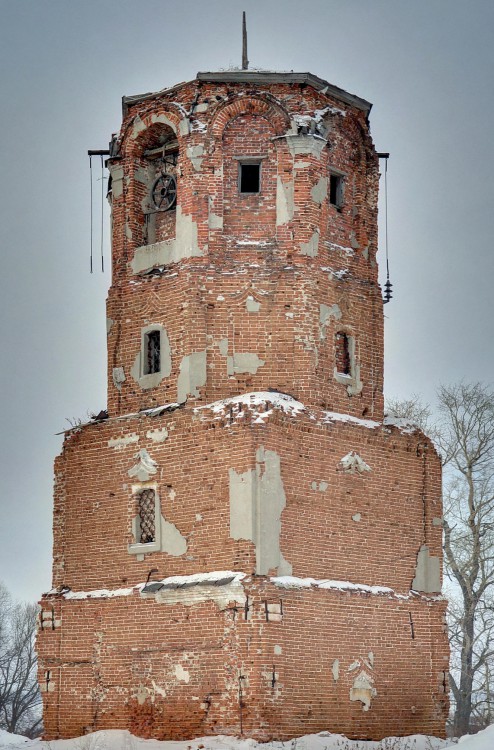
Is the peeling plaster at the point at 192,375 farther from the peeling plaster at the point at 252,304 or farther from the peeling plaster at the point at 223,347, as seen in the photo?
Result: the peeling plaster at the point at 252,304

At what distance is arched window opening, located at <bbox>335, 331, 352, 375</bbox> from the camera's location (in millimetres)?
27547

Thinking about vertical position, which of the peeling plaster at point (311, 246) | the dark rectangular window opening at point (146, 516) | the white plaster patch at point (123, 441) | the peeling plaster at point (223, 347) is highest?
the peeling plaster at point (311, 246)

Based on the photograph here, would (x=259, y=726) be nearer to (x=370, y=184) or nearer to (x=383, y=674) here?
(x=383, y=674)

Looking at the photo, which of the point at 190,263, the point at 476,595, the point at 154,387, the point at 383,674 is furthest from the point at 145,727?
the point at 476,595

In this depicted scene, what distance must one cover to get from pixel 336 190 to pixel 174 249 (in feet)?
10.4

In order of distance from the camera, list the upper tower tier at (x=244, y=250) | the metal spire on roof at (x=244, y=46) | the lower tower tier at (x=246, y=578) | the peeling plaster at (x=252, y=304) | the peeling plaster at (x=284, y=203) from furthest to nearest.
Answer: the metal spire on roof at (x=244, y=46) → the peeling plaster at (x=284, y=203) → the peeling plaster at (x=252, y=304) → the upper tower tier at (x=244, y=250) → the lower tower tier at (x=246, y=578)

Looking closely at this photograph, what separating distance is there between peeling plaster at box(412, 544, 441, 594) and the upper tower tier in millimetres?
2612

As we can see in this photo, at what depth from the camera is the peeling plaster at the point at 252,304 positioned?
27.0 metres

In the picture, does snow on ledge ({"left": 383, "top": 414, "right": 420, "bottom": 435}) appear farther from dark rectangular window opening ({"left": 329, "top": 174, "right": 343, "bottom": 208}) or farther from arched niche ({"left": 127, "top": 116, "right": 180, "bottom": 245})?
arched niche ({"left": 127, "top": 116, "right": 180, "bottom": 245})

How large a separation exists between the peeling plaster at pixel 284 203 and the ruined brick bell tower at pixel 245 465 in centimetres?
3

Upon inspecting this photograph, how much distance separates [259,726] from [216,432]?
480 centimetres

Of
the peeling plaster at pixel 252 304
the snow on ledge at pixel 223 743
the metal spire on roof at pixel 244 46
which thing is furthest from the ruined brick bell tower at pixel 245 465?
the metal spire on roof at pixel 244 46

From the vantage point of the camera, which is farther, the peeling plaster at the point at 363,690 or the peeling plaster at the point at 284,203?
the peeling plaster at the point at 284,203

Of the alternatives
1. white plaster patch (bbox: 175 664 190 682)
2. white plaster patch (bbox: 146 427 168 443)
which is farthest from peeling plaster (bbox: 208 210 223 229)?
white plaster patch (bbox: 175 664 190 682)
